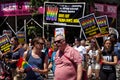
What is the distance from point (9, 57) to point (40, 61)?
155 inches

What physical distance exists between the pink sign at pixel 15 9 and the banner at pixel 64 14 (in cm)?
935

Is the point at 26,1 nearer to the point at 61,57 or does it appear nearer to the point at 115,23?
the point at 115,23

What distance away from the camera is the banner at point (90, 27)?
13.4 m

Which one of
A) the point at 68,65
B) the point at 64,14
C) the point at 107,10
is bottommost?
the point at 107,10

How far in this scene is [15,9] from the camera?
3089 centimetres

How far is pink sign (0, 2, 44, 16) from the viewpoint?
30625mm

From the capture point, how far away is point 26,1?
31.0 meters

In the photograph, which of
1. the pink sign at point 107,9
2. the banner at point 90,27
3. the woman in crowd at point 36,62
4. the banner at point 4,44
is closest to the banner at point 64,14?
the banner at point 90,27

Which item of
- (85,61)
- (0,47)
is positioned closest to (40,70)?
(0,47)

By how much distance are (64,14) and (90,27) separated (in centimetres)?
676

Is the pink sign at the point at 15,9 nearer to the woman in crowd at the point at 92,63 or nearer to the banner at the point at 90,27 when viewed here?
the woman in crowd at the point at 92,63

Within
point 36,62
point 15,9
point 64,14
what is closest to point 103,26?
point 64,14

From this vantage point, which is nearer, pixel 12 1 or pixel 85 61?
pixel 85 61

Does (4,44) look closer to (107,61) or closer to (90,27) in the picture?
(90,27)
